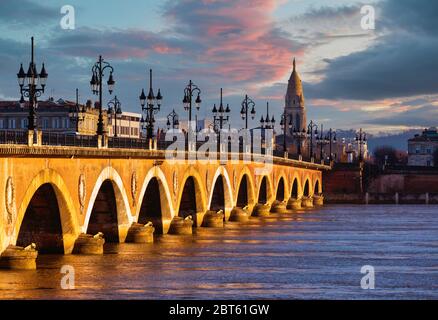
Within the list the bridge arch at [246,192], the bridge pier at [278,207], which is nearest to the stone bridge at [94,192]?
the bridge arch at [246,192]

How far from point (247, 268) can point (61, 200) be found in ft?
26.7

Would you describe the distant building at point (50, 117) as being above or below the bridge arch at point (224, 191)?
above

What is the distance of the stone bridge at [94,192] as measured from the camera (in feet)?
134

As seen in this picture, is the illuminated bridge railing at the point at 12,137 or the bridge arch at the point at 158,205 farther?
the bridge arch at the point at 158,205

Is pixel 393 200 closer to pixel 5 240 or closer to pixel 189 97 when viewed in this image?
pixel 189 97

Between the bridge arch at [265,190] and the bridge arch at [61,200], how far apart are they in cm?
5517

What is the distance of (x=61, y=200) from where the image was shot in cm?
4631

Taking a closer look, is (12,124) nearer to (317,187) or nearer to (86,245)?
(317,187)

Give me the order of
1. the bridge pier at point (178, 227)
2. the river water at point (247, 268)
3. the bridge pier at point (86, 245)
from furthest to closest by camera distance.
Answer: the bridge pier at point (178, 227), the bridge pier at point (86, 245), the river water at point (247, 268)

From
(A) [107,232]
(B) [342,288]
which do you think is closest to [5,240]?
(B) [342,288]

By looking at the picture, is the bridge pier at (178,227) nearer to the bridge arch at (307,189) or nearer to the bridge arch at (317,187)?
the bridge arch at (307,189)
